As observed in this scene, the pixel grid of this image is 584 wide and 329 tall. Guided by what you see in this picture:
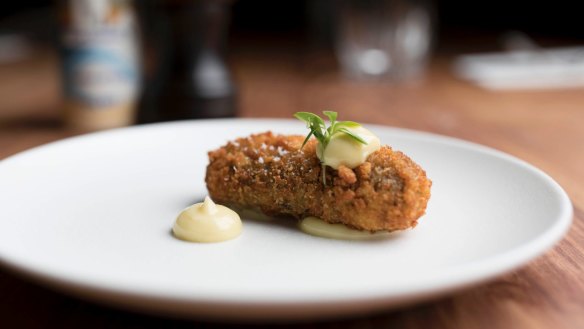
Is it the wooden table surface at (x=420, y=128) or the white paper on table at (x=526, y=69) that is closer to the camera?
the wooden table surface at (x=420, y=128)

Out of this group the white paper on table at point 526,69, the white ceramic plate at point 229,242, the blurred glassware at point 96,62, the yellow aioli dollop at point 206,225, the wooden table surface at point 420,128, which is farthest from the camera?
the white paper on table at point 526,69

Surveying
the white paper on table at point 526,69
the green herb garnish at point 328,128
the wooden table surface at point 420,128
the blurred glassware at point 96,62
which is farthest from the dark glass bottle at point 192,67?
the white paper on table at point 526,69

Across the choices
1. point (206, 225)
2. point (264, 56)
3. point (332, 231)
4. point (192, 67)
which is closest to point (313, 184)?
point (332, 231)

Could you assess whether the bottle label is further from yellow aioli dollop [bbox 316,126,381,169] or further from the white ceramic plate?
yellow aioli dollop [bbox 316,126,381,169]

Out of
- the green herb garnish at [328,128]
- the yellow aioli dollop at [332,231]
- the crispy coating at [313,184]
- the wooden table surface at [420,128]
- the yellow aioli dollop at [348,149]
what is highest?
the green herb garnish at [328,128]

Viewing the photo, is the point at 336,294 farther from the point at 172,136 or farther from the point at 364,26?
the point at 364,26

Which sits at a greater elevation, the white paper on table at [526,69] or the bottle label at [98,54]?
the bottle label at [98,54]

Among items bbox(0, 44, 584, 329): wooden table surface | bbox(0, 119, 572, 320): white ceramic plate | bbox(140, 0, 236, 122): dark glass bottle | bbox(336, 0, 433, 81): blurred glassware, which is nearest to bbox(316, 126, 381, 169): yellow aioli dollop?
bbox(0, 119, 572, 320): white ceramic plate

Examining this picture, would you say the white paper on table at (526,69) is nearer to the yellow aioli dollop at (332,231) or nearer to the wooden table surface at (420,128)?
the wooden table surface at (420,128)
